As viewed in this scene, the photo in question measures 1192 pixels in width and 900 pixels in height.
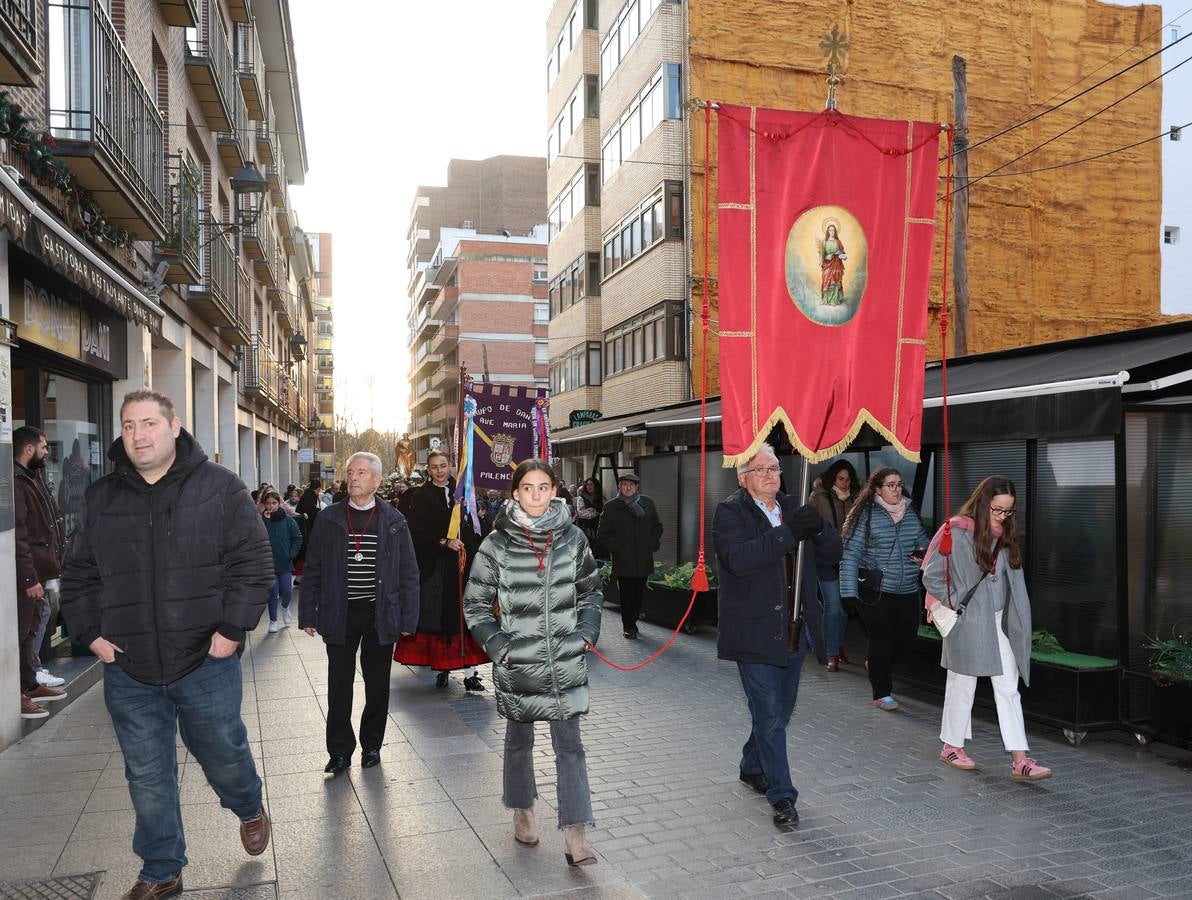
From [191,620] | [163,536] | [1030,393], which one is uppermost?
[1030,393]

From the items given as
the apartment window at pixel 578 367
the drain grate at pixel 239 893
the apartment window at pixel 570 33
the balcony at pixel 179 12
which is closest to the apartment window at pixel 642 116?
the apartment window at pixel 570 33

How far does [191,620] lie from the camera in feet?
13.6

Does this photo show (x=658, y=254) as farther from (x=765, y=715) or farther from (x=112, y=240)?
(x=765, y=715)

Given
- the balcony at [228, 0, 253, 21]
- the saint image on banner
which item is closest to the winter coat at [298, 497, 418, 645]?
the saint image on banner

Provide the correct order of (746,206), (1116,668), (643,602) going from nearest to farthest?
(746,206)
(1116,668)
(643,602)

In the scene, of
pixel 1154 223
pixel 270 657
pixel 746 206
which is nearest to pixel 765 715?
pixel 746 206

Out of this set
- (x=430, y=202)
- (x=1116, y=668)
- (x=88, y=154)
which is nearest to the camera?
(x=1116, y=668)

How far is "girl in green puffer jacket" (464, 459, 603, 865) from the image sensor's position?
14.9 ft

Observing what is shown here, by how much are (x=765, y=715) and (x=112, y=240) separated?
28.6 feet

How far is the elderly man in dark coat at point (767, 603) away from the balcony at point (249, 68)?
68.2 ft

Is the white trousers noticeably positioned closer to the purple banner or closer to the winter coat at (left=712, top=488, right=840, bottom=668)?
the winter coat at (left=712, top=488, right=840, bottom=668)

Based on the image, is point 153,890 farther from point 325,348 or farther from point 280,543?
point 325,348

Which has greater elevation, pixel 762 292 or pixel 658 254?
pixel 658 254

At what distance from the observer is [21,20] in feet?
24.5
